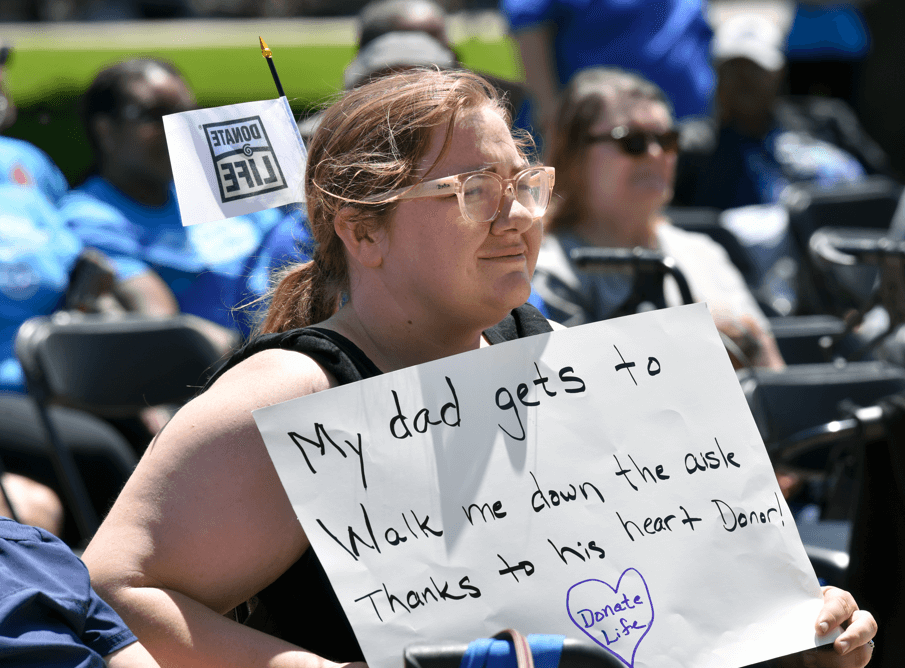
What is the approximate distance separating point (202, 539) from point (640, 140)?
2.07m

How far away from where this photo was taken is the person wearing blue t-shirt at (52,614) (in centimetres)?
95

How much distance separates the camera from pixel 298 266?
1.53m

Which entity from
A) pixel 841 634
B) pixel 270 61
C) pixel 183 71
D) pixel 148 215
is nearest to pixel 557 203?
pixel 148 215

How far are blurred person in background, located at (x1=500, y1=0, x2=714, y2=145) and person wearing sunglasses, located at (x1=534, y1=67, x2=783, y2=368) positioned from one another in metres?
1.23

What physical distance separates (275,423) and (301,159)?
499mm

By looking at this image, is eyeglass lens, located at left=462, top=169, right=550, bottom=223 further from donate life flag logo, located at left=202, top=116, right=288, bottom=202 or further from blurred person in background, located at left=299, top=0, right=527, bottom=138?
blurred person in background, located at left=299, top=0, right=527, bottom=138

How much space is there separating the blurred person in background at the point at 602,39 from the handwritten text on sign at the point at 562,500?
10.1ft

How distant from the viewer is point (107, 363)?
Result: 2.58 metres

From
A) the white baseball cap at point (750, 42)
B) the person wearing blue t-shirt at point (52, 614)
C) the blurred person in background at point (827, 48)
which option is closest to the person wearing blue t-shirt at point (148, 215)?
the person wearing blue t-shirt at point (52, 614)

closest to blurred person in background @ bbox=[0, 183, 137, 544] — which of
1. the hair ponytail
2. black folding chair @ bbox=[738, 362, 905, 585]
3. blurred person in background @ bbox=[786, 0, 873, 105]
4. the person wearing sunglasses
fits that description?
the hair ponytail

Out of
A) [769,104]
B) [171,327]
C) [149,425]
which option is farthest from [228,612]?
[769,104]

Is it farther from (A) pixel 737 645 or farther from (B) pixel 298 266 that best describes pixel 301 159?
(A) pixel 737 645

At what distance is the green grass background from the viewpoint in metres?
4.57

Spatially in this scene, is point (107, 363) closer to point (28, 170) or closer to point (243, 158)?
point (28, 170)
